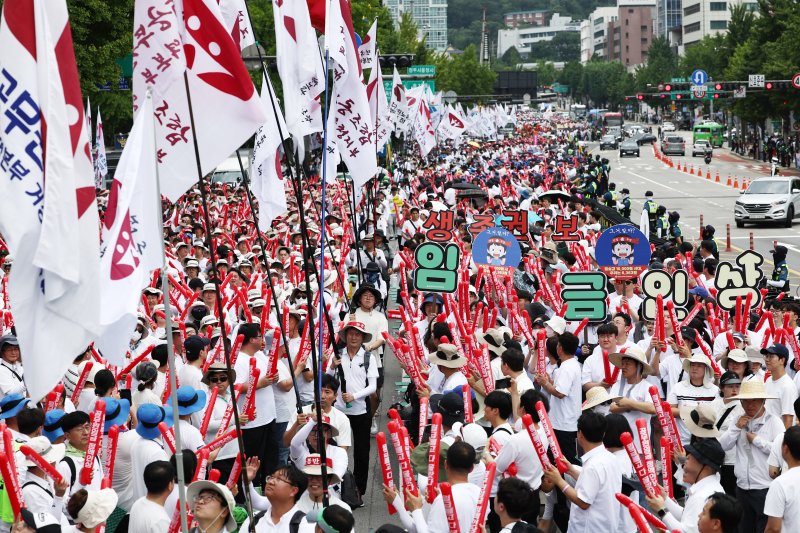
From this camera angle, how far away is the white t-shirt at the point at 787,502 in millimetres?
6309

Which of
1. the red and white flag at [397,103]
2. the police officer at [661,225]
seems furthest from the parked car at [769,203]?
the red and white flag at [397,103]

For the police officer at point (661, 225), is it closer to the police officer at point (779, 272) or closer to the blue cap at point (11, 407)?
the police officer at point (779, 272)

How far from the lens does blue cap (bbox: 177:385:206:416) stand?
25.8 feet

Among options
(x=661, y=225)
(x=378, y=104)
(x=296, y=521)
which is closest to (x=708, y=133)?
(x=661, y=225)

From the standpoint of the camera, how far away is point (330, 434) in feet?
26.1

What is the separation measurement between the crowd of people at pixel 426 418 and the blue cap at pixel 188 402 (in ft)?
0.04

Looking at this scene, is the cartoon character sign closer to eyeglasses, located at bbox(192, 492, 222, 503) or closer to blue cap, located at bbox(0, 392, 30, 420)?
blue cap, located at bbox(0, 392, 30, 420)

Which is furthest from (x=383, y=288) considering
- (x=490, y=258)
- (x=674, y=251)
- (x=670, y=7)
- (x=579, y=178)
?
(x=670, y=7)

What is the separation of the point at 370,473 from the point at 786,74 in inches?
1957

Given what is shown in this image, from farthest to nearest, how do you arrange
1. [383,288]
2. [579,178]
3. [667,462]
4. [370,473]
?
[579,178], [383,288], [370,473], [667,462]

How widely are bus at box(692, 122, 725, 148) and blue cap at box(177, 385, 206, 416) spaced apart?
232 feet

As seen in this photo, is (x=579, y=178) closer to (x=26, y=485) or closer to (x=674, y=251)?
(x=674, y=251)

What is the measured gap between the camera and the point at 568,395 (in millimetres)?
9016

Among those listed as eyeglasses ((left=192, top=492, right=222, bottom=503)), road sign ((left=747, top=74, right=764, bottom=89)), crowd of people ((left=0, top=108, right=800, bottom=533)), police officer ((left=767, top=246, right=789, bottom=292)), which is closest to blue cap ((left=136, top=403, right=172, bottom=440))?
crowd of people ((left=0, top=108, right=800, bottom=533))
